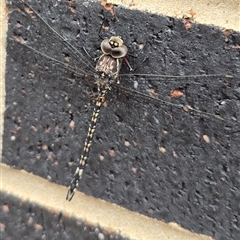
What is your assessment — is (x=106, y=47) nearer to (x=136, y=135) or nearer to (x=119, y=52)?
(x=119, y=52)

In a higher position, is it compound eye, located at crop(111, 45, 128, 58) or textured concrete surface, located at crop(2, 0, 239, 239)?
compound eye, located at crop(111, 45, 128, 58)

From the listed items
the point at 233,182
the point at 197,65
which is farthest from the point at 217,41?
the point at 233,182

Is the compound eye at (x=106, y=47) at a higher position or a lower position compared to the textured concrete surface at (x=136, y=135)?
higher

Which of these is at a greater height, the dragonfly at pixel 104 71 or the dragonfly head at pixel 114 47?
the dragonfly head at pixel 114 47

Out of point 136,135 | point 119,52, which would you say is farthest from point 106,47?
point 136,135

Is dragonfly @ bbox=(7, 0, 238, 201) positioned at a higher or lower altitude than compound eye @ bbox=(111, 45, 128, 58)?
lower

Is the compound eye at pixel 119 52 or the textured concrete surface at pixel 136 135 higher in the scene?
the compound eye at pixel 119 52

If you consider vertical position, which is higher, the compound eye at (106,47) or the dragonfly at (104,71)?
the compound eye at (106,47)

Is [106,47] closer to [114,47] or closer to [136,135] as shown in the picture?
[114,47]
